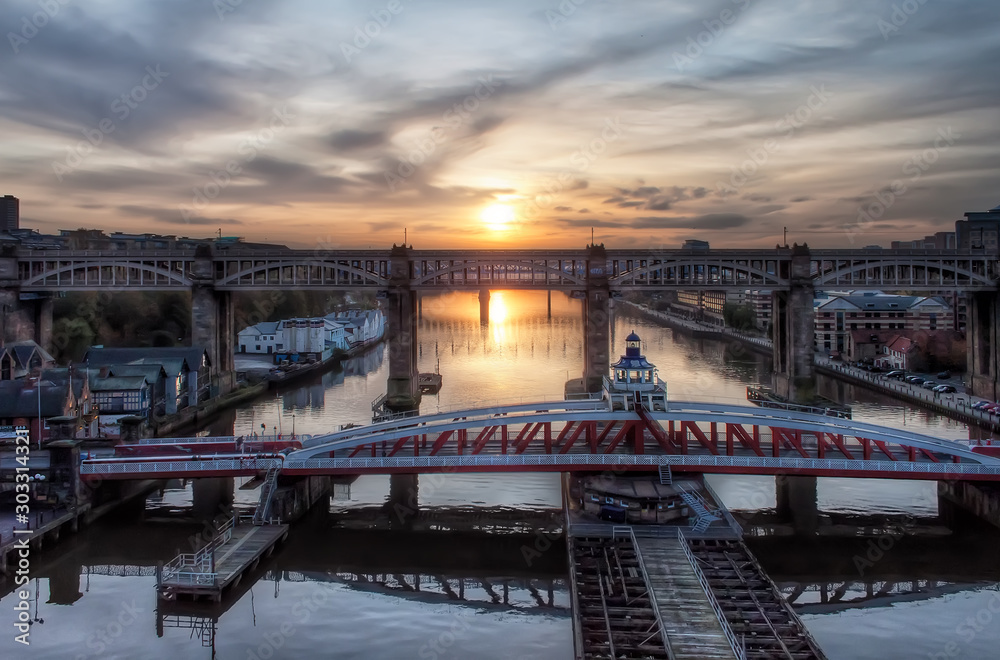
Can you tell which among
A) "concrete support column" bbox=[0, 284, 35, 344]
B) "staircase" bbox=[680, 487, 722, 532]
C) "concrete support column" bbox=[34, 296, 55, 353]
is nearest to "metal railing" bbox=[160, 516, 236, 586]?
"staircase" bbox=[680, 487, 722, 532]

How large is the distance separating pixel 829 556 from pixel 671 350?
6994 cm

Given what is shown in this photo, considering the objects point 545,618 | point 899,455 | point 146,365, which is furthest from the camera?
point 146,365

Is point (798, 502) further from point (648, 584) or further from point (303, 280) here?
point (303, 280)

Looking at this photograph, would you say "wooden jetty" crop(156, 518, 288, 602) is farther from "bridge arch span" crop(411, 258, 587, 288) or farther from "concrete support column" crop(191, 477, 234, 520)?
"bridge arch span" crop(411, 258, 587, 288)

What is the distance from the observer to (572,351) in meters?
96.1

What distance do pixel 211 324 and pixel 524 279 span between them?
2326cm

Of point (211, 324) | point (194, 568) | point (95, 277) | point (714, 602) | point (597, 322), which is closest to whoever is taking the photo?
point (714, 602)

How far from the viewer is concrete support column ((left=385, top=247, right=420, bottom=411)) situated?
54.5m

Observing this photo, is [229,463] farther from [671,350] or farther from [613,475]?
[671,350]

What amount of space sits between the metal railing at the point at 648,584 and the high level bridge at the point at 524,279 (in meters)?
30.4

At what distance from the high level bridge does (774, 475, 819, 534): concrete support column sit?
71.0 ft

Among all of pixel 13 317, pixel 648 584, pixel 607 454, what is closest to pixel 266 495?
pixel 607 454

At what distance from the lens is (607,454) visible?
1151 inches

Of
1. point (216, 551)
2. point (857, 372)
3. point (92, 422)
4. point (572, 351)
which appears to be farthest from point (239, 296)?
point (216, 551)
